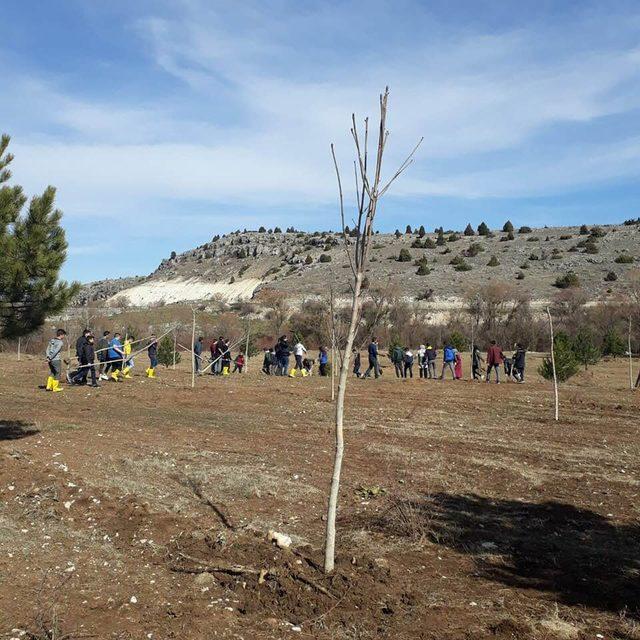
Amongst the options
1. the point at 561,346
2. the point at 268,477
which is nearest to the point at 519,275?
the point at 561,346

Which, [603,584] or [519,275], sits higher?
[519,275]

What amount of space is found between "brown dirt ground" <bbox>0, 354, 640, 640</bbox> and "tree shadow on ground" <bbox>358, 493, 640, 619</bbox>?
29mm

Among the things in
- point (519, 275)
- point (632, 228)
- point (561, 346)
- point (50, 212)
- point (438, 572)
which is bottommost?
point (438, 572)

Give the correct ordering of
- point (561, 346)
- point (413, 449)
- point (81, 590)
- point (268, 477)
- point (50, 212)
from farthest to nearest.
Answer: point (561, 346)
point (413, 449)
point (268, 477)
point (50, 212)
point (81, 590)

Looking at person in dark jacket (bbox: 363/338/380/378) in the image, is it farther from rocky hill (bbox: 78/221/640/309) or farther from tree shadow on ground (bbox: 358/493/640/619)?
rocky hill (bbox: 78/221/640/309)

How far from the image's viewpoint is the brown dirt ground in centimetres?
461

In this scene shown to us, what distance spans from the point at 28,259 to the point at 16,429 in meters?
4.53

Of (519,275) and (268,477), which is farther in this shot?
(519,275)

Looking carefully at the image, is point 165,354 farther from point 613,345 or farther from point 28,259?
point 613,345

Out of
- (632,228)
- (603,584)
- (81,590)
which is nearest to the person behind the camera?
(81,590)

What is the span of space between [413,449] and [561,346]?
1406cm

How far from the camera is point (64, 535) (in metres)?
6.24

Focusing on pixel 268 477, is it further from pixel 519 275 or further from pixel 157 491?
pixel 519 275

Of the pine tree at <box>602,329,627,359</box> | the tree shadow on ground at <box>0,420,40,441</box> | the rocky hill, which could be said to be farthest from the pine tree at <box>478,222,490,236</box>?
the tree shadow on ground at <box>0,420,40,441</box>
